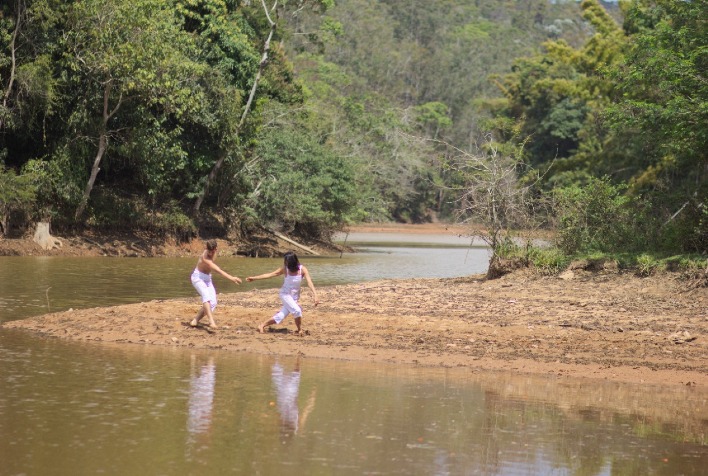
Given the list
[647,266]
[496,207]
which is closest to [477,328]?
[647,266]

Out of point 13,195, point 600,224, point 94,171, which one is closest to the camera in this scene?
point 600,224

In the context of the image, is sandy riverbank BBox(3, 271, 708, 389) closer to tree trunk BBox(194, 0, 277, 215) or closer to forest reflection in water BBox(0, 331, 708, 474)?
forest reflection in water BBox(0, 331, 708, 474)

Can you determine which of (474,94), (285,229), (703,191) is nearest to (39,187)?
(285,229)

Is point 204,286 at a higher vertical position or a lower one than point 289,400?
higher

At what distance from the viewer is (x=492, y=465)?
28.7 feet

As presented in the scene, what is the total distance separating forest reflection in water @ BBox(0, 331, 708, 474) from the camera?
8711 mm

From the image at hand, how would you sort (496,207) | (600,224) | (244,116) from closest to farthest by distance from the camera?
(496,207)
(600,224)
(244,116)

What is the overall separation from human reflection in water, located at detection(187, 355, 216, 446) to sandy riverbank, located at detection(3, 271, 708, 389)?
1582 mm

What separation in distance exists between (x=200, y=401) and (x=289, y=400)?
3.21 feet

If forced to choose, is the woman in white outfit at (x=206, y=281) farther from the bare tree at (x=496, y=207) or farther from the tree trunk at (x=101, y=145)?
the tree trunk at (x=101, y=145)

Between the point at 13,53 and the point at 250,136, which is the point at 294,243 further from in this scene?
the point at 13,53

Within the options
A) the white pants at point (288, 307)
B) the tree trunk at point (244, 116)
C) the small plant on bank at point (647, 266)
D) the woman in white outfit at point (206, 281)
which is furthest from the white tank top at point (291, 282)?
the tree trunk at point (244, 116)

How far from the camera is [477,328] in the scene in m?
15.6

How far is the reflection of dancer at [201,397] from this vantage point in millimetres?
9859
